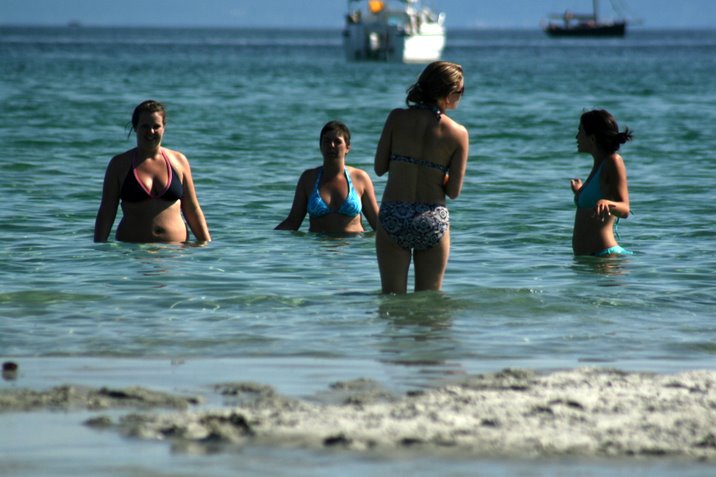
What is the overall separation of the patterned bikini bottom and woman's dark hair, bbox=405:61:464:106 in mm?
594

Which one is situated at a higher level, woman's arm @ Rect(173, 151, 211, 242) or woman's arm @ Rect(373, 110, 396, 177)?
woman's arm @ Rect(373, 110, 396, 177)

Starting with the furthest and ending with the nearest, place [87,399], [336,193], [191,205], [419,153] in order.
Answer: [336,193], [191,205], [419,153], [87,399]

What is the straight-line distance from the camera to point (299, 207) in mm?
10320

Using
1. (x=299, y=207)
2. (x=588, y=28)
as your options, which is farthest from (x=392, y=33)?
(x=588, y=28)

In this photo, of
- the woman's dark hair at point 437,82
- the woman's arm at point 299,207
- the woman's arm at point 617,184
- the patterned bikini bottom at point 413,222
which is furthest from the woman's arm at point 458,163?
the woman's arm at point 299,207

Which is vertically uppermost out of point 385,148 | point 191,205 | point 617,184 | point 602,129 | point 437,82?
point 437,82

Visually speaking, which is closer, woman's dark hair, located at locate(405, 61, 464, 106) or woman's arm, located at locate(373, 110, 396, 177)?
woman's dark hair, located at locate(405, 61, 464, 106)

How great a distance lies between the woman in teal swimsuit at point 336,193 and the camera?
32.4 feet

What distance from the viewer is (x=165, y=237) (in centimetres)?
908

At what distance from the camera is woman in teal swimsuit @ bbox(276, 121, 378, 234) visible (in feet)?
32.4

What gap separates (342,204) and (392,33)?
2664 inches

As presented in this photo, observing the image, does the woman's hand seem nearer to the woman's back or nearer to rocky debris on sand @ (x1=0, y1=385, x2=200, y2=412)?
the woman's back

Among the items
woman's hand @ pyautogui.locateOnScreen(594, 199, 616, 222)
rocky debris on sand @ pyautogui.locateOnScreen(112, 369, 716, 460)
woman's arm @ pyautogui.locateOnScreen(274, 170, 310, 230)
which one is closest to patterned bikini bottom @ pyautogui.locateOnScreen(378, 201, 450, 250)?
rocky debris on sand @ pyautogui.locateOnScreen(112, 369, 716, 460)

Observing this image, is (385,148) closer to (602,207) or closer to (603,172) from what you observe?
(602,207)
